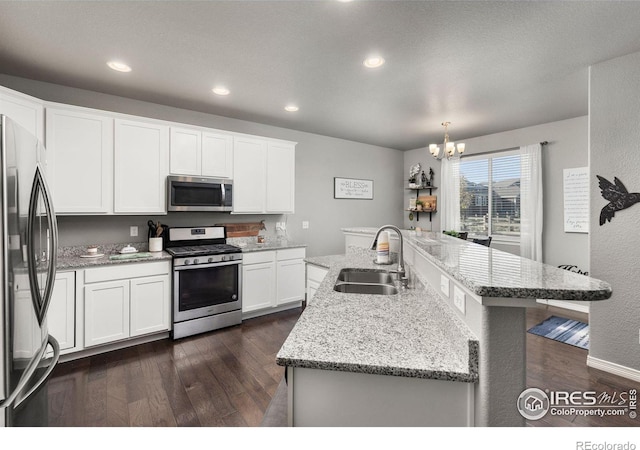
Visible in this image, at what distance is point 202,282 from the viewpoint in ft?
10.5

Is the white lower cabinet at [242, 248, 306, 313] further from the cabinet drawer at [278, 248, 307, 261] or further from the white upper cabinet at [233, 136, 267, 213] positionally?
the white upper cabinet at [233, 136, 267, 213]

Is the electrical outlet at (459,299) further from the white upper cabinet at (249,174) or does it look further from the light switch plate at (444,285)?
the white upper cabinet at (249,174)

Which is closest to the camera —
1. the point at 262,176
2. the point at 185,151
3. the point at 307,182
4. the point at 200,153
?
the point at 185,151

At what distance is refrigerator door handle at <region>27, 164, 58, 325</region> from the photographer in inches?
47.9

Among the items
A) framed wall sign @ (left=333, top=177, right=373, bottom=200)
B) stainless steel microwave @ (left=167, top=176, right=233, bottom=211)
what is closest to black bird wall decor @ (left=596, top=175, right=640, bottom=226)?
framed wall sign @ (left=333, top=177, right=373, bottom=200)

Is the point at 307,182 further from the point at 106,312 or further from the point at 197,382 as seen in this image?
the point at 197,382

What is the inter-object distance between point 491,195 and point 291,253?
141 inches

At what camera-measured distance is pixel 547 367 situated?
2.55 m

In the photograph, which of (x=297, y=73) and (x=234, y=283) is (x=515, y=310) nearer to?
(x=297, y=73)

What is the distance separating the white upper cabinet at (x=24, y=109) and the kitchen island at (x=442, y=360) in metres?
2.87

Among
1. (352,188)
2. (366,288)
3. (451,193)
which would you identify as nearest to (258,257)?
(366,288)

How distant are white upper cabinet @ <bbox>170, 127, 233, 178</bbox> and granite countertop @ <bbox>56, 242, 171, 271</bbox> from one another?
3.08 ft

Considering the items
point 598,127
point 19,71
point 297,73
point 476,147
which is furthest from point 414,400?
point 476,147
